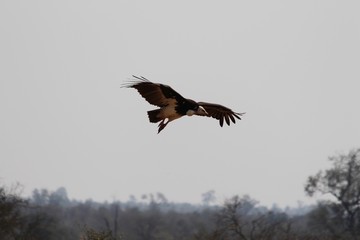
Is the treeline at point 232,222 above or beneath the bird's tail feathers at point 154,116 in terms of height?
above

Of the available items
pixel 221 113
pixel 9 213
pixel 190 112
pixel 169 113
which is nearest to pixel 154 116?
pixel 169 113

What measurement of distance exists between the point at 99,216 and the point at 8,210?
66804mm

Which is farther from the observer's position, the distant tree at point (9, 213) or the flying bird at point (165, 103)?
the distant tree at point (9, 213)

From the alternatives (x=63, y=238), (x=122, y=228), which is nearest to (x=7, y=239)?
(x=63, y=238)

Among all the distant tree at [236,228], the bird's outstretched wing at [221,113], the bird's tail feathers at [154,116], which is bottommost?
the bird's tail feathers at [154,116]

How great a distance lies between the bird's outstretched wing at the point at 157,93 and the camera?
33.3 feet

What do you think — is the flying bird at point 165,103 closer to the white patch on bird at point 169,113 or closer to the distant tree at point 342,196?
the white patch on bird at point 169,113

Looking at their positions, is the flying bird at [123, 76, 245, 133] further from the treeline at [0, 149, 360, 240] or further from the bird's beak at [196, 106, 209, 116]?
the treeline at [0, 149, 360, 240]

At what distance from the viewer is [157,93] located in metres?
10.5

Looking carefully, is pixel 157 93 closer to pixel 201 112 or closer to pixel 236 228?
pixel 201 112

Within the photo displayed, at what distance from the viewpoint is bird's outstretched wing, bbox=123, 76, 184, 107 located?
33.3ft

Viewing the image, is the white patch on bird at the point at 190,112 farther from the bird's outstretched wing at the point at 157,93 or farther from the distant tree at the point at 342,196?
the distant tree at the point at 342,196

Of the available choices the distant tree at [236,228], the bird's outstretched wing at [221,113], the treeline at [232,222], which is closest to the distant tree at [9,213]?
the treeline at [232,222]

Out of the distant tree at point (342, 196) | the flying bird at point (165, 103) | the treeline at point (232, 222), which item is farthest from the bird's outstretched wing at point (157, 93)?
the distant tree at point (342, 196)
